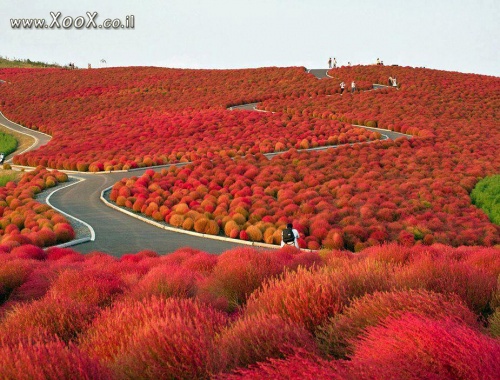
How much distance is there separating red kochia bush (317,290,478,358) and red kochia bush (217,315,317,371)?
A: 0.32 metres

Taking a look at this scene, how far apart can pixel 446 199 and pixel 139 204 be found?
12.2 m

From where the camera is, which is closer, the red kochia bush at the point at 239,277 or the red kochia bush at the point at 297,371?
the red kochia bush at the point at 297,371

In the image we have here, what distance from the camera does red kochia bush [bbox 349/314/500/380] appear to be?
14.0 ft

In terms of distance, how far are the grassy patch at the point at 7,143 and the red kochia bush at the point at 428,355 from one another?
1800 inches

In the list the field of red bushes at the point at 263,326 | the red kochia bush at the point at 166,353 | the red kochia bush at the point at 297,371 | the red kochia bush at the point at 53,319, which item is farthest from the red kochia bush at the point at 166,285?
A: the red kochia bush at the point at 297,371

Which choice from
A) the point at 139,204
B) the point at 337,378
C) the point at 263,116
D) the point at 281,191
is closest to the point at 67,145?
the point at 263,116

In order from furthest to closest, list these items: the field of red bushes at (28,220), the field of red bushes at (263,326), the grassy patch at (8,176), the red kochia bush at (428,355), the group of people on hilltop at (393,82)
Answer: the group of people on hilltop at (393,82) < the grassy patch at (8,176) < the field of red bushes at (28,220) < the field of red bushes at (263,326) < the red kochia bush at (428,355)

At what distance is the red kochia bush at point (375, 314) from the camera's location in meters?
5.91

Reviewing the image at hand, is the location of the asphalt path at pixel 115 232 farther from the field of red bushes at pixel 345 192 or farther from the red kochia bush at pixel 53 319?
the red kochia bush at pixel 53 319

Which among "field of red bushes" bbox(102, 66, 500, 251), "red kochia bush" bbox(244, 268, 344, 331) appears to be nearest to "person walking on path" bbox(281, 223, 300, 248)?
"field of red bushes" bbox(102, 66, 500, 251)

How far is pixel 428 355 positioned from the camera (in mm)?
4535

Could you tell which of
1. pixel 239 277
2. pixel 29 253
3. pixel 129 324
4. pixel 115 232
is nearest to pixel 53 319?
pixel 129 324

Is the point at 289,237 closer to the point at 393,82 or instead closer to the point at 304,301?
the point at 304,301

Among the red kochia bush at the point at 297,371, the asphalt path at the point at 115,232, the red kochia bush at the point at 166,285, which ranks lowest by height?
the asphalt path at the point at 115,232
